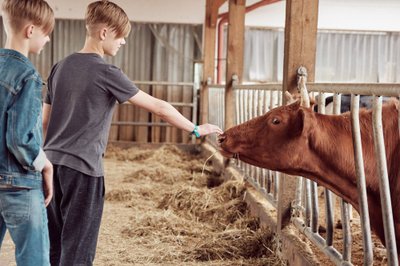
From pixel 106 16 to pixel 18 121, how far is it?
0.73 metres

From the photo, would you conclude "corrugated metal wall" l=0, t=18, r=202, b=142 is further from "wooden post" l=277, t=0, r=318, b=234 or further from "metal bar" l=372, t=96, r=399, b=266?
"metal bar" l=372, t=96, r=399, b=266

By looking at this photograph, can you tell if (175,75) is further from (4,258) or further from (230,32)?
(4,258)

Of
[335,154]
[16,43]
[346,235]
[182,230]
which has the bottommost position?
[182,230]

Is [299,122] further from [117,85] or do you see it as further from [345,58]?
[345,58]

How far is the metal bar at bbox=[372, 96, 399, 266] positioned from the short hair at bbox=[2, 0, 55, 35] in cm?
131

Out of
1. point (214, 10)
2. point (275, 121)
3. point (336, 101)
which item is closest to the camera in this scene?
point (275, 121)

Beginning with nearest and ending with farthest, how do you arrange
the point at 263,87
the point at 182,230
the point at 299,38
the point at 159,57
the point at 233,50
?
the point at 299,38 < the point at 182,230 < the point at 263,87 < the point at 233,50 < the point at 159,57

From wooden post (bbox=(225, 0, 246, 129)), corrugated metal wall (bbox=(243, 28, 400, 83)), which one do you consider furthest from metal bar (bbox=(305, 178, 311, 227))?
corrugated metal wall (bbox=(243, 28, 400, 83))

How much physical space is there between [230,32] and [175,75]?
4.81m

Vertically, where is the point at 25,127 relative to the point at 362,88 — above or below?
below

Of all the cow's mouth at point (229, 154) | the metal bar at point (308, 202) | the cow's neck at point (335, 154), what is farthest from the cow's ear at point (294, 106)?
the metal bar at point (308, 202)

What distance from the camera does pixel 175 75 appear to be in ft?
38.5

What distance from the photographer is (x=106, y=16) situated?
96.7 inches

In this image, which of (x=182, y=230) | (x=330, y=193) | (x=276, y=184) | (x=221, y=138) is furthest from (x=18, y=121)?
(x=182, y=230)
